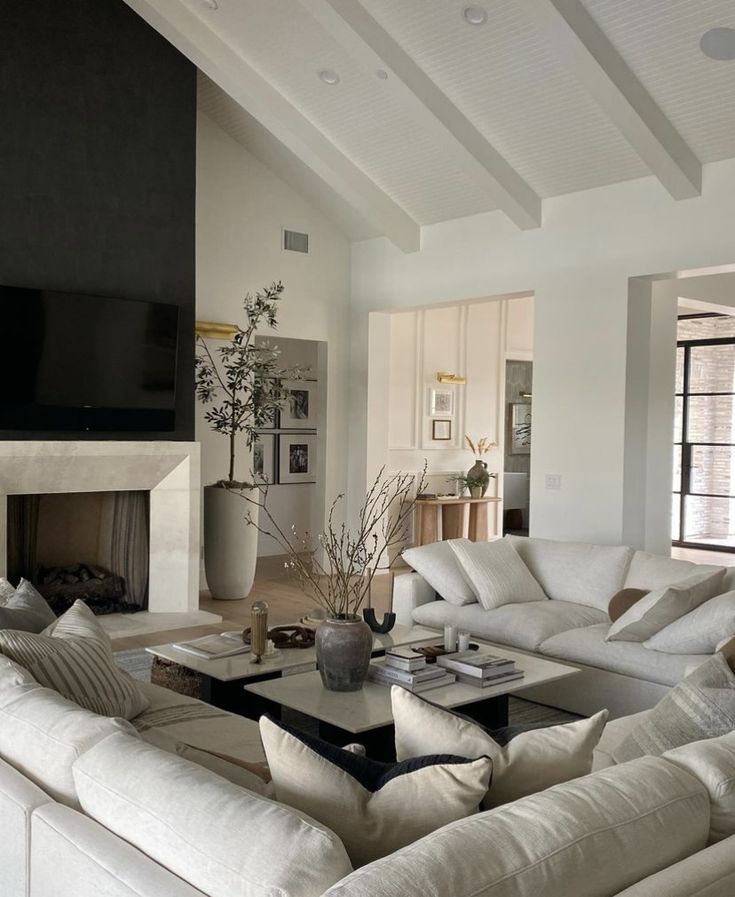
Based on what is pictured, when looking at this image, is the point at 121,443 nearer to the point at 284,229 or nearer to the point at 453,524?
the point at 284,229

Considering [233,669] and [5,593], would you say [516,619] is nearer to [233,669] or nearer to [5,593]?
[233,669]

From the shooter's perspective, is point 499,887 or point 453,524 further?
point 453,524

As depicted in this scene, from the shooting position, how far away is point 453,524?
9.38 metres

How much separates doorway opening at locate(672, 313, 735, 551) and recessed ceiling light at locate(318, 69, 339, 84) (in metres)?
5.96

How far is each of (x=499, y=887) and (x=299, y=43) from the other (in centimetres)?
596

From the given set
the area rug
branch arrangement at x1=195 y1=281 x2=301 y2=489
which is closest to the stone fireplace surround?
branch arrangement at x1=195 y1=281 x2=301 y2=489

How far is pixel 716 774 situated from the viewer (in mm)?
1831

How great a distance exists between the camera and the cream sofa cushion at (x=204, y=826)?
1.40m

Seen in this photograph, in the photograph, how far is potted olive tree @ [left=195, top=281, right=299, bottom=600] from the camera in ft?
23.6

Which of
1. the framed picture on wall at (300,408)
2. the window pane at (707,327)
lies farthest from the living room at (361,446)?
the window pane at (707,327)

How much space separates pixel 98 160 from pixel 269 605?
3.45m

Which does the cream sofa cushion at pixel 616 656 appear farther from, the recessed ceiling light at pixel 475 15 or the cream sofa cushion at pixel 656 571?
the recessed ceiling light at pixel 475 15

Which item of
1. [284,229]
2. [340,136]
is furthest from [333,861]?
[284,229]

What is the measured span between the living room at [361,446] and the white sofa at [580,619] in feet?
0.06
